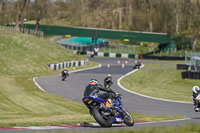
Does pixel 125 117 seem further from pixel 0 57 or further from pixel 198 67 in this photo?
pixel 0 57

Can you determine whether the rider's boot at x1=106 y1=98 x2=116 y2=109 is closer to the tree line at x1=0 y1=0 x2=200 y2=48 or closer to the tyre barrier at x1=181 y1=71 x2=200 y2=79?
the tyre barrier at x1=181 y1=71 x2=200 y2=79

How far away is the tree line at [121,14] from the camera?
345 feet

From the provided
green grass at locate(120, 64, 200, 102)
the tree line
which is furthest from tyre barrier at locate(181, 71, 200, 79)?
the tree line

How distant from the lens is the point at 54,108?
82.9 feet

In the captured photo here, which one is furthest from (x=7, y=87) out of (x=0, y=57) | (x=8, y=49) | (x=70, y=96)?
(x=8, y=49)

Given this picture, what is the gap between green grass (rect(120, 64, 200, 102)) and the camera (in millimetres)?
35237

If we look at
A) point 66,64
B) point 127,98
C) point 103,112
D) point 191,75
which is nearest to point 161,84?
point 191,75

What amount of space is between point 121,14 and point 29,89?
324ft

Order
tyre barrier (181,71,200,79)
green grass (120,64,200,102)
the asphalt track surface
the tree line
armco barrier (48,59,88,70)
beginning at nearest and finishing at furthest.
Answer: the asphalt track surface
green grass (120,64,200,102)
tyre barrier (181,71,200,79)
armco barrier (48,59,88,70)
the tree line

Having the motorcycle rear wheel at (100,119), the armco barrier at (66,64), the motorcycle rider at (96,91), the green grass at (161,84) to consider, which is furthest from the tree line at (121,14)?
the motorcycle rear wheel at (100,119)

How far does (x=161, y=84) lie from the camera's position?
43188mm

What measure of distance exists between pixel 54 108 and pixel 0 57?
2776 cm

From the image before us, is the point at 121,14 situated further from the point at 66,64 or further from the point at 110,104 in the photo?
the point at 110,104

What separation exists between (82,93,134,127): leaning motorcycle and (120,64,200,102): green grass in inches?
725
